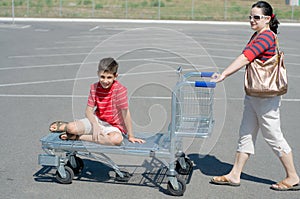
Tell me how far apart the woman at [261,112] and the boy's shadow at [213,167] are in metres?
0.29

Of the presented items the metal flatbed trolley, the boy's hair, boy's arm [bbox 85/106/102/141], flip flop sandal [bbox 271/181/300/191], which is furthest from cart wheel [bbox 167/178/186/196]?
the boy's hair

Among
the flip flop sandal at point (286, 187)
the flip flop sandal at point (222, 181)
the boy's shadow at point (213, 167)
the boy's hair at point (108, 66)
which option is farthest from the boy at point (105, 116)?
the flip flop sandal at point (286, 187)

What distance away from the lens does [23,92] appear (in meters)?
11.1

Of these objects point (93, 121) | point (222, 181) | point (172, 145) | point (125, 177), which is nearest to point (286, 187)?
point (222, 181)

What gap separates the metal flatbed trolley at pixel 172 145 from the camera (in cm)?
566

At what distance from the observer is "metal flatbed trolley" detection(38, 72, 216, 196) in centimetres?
566

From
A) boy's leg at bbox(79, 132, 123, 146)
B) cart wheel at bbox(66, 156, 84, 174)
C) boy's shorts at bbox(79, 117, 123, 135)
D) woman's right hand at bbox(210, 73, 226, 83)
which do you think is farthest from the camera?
cart wheel at bbox(66, 156, 84, 174)

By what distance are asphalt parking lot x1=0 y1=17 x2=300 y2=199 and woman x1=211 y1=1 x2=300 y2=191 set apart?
158 mm

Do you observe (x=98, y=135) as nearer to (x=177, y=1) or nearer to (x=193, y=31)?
(x=193, y=31)

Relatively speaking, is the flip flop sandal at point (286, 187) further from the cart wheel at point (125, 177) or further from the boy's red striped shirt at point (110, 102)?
the boy's red striped shirt at point (110, 102)

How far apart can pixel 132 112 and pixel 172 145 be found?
3.92 meters

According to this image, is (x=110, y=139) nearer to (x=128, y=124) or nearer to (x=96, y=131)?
(x=96, y=131)

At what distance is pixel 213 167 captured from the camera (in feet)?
22.1

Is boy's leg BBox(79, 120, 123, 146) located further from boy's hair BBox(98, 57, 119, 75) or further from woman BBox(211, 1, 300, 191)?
woman BBox(211, 1, 300, 191)
